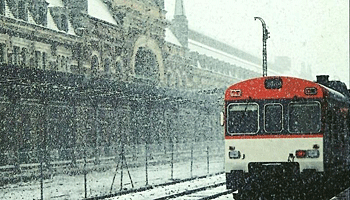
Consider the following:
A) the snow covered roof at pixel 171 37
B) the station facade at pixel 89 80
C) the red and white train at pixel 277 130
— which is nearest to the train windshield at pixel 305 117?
the red and white train at pixel 277 130

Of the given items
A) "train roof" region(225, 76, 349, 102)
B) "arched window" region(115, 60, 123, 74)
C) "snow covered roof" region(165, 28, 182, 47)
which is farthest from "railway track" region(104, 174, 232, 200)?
"snow covered roof" region(165, 28, 182, 47)

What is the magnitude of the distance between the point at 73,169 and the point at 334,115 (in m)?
14.6

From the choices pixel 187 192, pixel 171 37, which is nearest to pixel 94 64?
pixel 171 37

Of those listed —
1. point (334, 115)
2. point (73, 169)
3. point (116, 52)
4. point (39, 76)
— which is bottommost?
point (73, 169)

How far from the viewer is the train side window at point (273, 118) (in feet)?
53.0

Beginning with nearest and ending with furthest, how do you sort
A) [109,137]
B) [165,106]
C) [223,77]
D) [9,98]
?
[9,98]
[165,106]
[109,137]
[223,77]

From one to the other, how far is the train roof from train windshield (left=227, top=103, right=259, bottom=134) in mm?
217

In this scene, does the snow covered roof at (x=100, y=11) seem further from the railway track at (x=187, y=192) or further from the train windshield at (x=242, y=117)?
the train windshield at (x=242, y=117)

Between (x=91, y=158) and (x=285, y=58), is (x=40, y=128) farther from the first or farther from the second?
(x=285, y=58)

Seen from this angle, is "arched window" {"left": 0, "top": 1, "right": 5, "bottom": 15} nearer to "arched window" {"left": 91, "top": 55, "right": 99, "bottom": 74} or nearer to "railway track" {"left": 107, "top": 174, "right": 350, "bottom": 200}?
"arched window" {"left": 91, "top": 55, "right": 99, "bottom": 74}

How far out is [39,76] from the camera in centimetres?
2245

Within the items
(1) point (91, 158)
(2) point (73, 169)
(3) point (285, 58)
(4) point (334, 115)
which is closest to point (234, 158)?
(4) point (334, 115)

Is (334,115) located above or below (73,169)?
above

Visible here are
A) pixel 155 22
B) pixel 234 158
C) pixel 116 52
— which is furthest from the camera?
pixel 155 22
